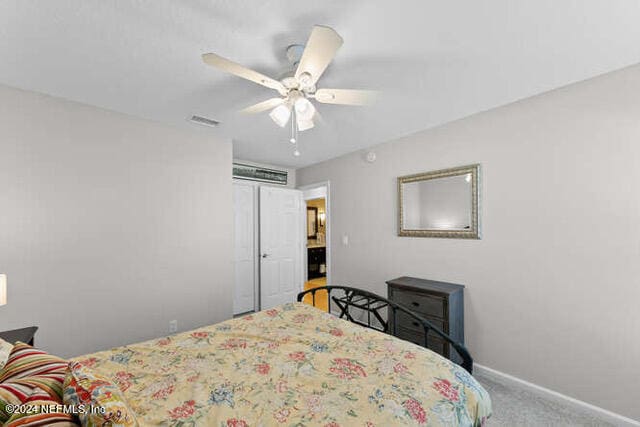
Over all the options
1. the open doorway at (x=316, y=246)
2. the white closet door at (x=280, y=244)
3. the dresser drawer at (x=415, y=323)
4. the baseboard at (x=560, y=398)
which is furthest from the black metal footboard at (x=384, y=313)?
the open doorway at (x=316, y=246)

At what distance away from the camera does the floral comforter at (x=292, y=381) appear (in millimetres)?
974

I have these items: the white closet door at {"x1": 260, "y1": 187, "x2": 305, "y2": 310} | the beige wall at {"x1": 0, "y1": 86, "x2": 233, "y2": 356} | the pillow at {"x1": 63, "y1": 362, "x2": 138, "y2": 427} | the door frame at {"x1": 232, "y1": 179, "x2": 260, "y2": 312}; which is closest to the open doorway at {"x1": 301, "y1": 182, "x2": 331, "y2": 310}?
the white closet door at {"x1": 260, "y1": 187, "x2": 305, "y2": 310}

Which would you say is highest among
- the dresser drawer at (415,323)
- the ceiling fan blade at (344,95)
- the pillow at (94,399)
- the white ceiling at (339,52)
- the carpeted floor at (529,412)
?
the white ceiling at (339,52)

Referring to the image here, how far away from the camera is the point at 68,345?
2.20 meters

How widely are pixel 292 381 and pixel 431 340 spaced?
1.76 meters

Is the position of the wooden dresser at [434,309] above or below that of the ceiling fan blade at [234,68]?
below

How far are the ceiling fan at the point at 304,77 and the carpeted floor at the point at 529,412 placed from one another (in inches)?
96.1

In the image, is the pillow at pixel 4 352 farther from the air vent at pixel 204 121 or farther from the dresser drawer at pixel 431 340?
the dresser drawer at pixel 431 340

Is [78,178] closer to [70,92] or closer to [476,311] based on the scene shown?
[70,92]

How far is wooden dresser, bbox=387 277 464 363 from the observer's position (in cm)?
235

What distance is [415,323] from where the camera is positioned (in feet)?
8.17

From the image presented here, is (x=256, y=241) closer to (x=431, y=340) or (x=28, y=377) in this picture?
(x=431, y=340)

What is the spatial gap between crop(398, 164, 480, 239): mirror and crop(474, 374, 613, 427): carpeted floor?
1312 millimetres

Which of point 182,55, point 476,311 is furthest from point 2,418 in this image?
point 476,311
